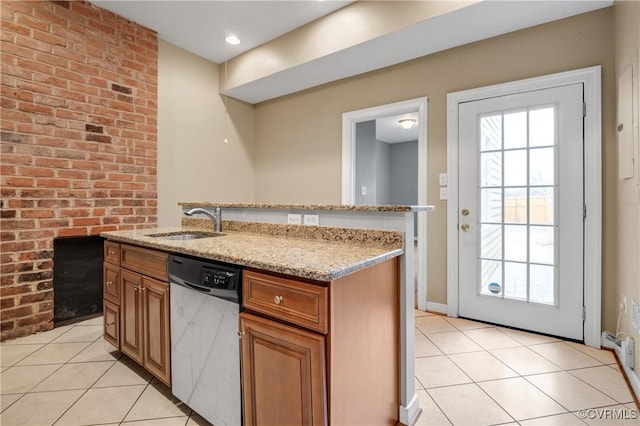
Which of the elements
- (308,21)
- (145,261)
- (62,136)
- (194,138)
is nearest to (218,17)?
(308,21)

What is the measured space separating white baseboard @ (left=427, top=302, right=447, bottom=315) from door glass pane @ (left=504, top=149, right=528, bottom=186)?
4.00 feet

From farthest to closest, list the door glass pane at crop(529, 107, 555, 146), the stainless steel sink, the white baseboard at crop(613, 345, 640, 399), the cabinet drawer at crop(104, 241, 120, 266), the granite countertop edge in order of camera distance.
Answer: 1. the door glass pane at crop(529, 107, 555, 146)
2. the stainless steel sink
3. the cabinet drawer at crop(104, 241, 120, 266)
4. the white baseboard at crop(613, 345, 640, 399)
5. the granite countertop edge

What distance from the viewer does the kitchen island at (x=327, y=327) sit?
1.01 meters

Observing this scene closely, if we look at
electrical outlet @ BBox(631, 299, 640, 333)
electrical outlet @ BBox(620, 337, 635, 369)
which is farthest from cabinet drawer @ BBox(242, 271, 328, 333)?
electrical outlet @ BBox(620, 337, 635, 369)

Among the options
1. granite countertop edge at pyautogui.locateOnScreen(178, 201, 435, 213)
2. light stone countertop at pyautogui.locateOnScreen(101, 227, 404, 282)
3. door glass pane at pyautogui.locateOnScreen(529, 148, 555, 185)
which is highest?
door glass pane at pyautogui.locateOnScreen(529, 148, 555, 185)

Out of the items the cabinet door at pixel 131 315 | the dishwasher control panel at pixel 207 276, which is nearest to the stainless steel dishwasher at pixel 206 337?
the dishwasher control panel at pixel 207 276

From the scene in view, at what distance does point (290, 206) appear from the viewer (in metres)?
1.85

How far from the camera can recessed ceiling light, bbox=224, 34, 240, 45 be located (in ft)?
10.6

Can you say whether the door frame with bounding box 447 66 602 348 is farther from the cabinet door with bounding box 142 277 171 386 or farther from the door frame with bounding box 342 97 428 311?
the cabinet door with bounding box 142 277 171 386

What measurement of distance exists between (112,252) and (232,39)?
2.49 metres

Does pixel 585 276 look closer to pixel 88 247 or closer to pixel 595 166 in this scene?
pixel 595 166

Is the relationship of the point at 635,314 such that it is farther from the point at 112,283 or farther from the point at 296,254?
the point at 112,283

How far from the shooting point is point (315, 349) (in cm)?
100

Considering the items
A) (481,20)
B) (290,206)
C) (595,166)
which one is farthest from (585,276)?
(290,206)
